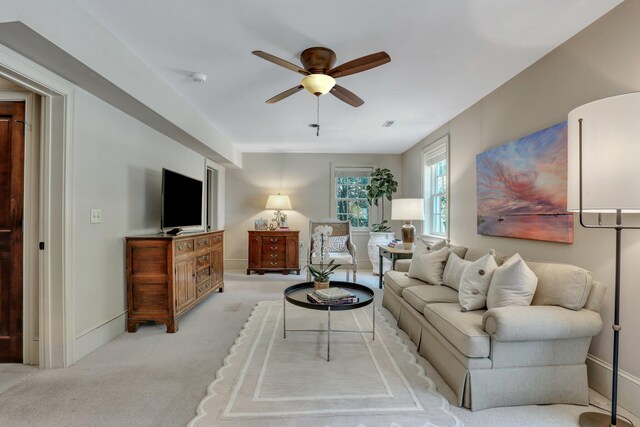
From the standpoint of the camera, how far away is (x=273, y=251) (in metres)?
5.73

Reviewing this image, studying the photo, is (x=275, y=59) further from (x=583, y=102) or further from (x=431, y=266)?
(x=431, y=266)

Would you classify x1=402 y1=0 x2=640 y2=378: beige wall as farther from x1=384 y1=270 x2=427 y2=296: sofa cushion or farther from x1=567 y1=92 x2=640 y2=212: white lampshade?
x1=384 y1=270 x2=427 y2=296: sofa cushion

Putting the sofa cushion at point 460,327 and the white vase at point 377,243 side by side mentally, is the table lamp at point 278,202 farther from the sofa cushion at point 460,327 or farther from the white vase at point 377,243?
the sofa cushion at point 460,327

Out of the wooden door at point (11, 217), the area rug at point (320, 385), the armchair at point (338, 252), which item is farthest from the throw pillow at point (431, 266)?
the wooden door at point (11, 217)

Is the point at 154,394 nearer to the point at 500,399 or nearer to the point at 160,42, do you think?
the point at 500,399

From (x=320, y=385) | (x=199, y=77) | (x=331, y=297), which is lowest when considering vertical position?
(x=320, y=385)

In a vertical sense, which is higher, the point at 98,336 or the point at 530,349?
the point at 530,349

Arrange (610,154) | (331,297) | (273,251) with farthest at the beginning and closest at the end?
1. (273,251)
2. (331,297)
3. (610,154)

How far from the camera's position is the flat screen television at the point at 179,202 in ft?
10.8

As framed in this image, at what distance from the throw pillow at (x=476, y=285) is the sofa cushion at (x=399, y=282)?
0.82 meters

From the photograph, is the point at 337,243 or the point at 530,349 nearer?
the point at 530,349

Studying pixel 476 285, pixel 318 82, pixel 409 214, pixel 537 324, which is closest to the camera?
pixel 537 324

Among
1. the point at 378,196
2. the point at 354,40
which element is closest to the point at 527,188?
the point at 354,40

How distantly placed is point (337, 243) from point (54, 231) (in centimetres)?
377
